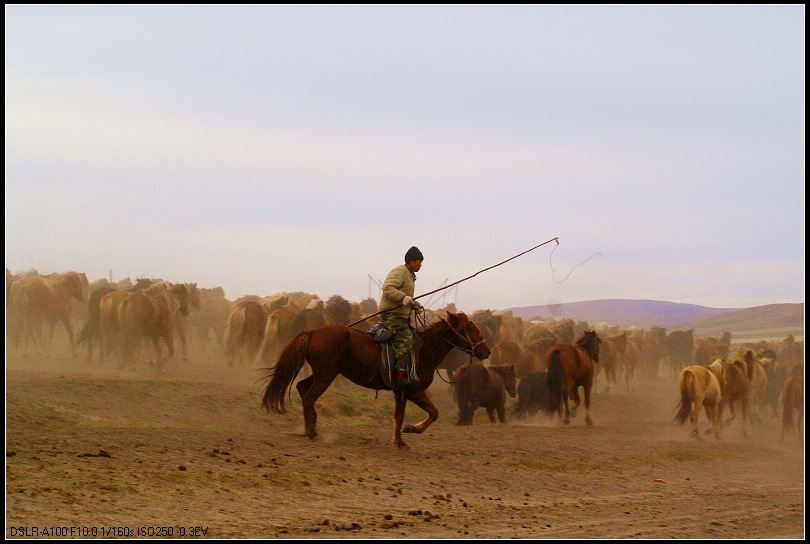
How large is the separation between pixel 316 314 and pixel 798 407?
14478 mm

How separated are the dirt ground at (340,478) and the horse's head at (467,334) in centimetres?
157

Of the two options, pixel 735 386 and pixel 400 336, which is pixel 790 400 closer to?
pixel 735 386

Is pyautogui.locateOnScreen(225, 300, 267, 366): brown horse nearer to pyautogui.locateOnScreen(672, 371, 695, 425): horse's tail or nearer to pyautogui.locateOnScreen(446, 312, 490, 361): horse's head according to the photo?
pyautogui.locateOnScreen(672, 371, 695, 425): horse's tail

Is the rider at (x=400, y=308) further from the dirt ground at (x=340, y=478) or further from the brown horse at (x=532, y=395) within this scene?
the brown horse at (x=532, y=395)

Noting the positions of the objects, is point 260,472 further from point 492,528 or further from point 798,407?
point 798,407

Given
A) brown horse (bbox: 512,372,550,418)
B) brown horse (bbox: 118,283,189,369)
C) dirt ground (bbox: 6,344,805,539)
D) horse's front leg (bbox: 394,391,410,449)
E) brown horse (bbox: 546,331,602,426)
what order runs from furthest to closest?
brown horse (bbox: 118,283,189,369)
brown horse (bbox: 512,372,550,418)
brown horse (bbox: 546,331,602,426)
horse's front leg (bbox: 394,391,410,449)
dirt ground (bbox: 6,344,805,539)

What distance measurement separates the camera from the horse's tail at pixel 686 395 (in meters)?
19.2

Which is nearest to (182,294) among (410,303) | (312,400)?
(312,400)

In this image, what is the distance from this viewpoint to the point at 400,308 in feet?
41.5

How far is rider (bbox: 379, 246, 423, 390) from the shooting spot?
12.4 m

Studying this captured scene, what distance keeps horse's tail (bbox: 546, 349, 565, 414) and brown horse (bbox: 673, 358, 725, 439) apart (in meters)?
2.69

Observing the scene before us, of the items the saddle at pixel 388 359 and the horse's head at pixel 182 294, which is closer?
the saddle at pixel 388 359

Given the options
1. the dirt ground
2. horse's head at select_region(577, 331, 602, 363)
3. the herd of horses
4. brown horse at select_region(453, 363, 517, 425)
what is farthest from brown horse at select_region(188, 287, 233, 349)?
horse's head at select_region(577, 331, 602, 363)

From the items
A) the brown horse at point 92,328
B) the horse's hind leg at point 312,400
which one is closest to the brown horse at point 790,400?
the horse's hind leg at point 312,400
